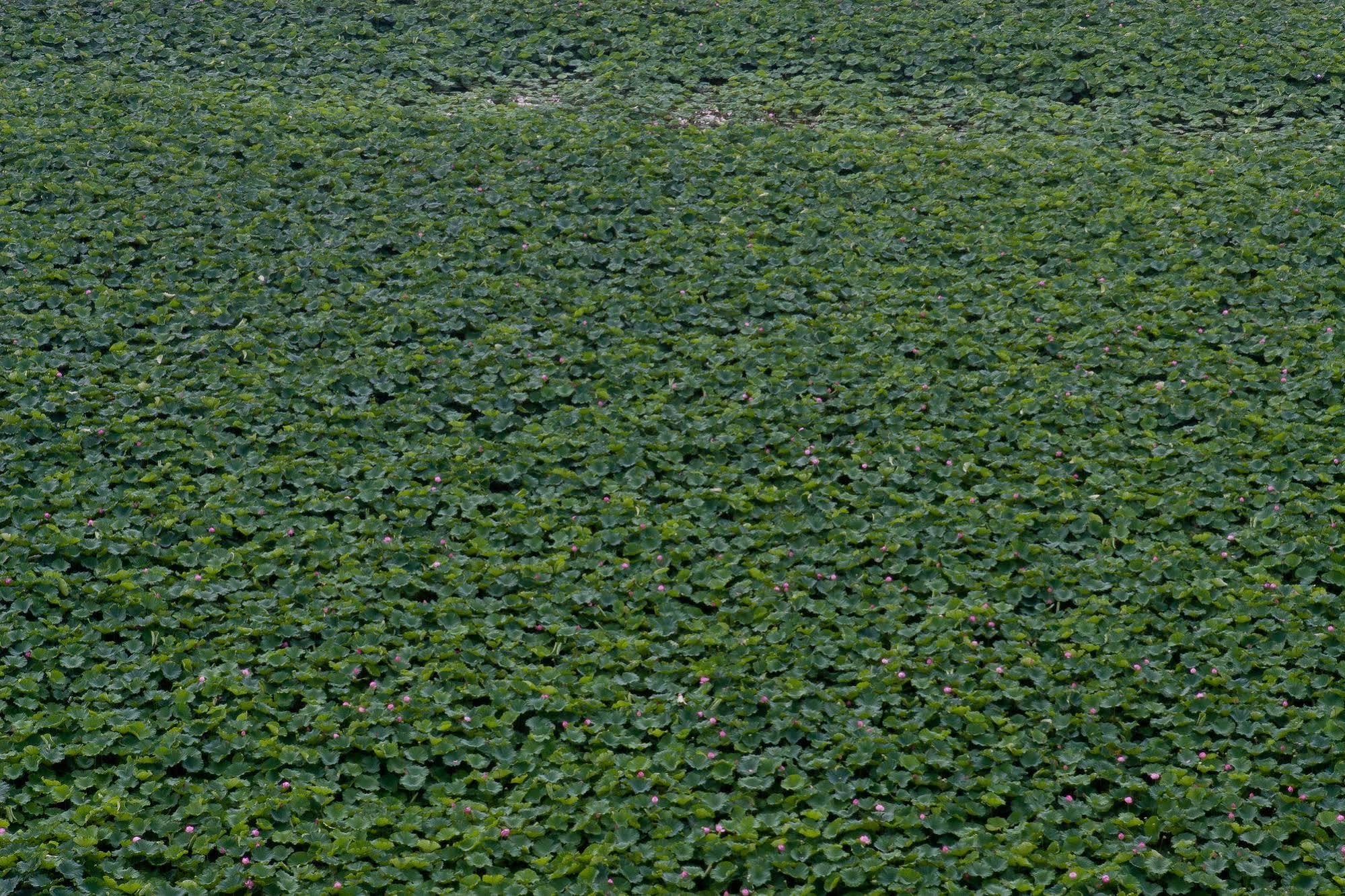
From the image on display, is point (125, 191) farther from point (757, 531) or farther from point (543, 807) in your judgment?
point (543, 807)

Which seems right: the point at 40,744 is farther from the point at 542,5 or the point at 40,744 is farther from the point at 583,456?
the point at 542,5

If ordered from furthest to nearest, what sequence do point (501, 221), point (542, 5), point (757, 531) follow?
point (542, 5), point (501, 221), point (757, 531)

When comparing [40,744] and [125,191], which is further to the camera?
[125,191]

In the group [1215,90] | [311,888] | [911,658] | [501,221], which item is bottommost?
[311,888]

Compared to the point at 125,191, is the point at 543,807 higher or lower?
lower

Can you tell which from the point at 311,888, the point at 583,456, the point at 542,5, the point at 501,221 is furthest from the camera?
the point at 542,5

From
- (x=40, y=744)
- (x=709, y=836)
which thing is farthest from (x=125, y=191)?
(x=709, y=836)

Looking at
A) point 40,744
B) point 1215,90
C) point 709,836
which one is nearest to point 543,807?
point 709,836
